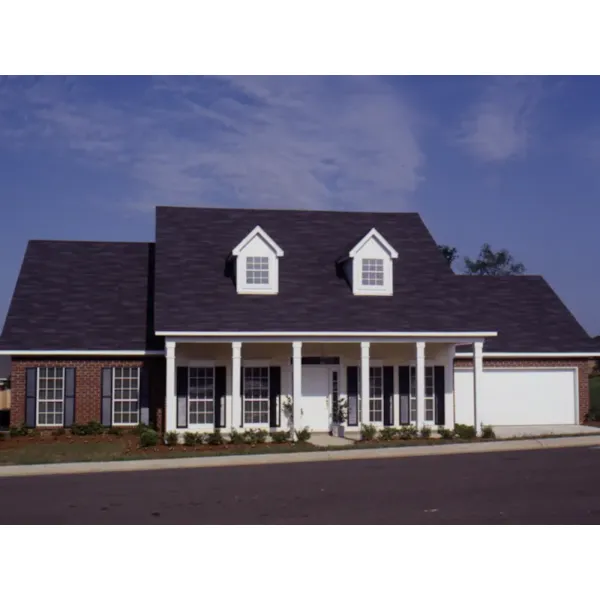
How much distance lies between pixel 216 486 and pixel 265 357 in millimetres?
11420

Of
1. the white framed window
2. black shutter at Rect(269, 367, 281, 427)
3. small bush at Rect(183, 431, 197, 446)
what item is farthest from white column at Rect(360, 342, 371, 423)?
small bush at Rect(183, 431, 197, 446)

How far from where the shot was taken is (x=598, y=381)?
3991 centimetres

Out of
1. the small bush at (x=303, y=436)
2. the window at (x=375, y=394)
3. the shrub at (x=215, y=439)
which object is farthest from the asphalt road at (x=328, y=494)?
the window at (x=375, y=394)

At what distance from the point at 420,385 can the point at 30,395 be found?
12259 mm

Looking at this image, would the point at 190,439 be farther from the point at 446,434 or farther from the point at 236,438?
the point at 446,434

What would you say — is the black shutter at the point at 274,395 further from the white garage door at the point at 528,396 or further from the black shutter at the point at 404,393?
the white garage door at the point at 528,396

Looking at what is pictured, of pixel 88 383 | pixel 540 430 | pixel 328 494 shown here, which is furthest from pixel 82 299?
pixel 328 494

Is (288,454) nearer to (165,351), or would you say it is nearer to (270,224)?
(165,351)

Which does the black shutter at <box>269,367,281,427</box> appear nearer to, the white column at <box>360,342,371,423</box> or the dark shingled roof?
the white column at <box>360,342,371,423</box>

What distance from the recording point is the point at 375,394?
2830 centimetres

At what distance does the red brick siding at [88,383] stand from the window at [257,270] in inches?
157

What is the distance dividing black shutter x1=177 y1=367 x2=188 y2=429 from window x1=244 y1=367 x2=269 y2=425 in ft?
6.22

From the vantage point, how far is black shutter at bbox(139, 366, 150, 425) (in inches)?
1088

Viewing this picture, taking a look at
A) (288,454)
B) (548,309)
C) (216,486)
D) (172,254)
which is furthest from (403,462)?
(548,309)
